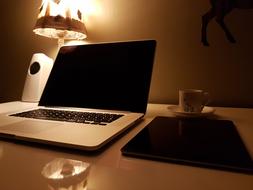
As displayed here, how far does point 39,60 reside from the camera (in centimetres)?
105

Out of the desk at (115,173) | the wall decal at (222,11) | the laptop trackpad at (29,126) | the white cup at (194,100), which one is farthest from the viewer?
the wall decal at (222,11)

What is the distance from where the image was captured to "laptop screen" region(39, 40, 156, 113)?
30.1 inches

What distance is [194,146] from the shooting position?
1.37ft

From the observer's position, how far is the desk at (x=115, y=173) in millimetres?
293

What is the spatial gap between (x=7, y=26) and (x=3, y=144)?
3.83 feet

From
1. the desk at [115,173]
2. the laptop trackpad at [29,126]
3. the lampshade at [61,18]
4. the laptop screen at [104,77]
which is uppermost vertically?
the lampshade at [61,18]

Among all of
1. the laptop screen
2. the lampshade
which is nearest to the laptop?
the laptop screen

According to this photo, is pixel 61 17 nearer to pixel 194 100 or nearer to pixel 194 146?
pixel 194 100

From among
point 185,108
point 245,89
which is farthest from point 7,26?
point 245,89

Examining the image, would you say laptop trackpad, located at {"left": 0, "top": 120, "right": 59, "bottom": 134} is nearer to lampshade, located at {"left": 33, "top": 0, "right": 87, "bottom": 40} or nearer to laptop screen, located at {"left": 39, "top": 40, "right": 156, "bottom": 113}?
laptop screen, located at {"left": 39, "top": 40, "right": 156, "bottom": 113}

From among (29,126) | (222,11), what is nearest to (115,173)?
(29,126)

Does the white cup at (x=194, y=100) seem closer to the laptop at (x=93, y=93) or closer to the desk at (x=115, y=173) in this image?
the laptop at (x=93, y=93)

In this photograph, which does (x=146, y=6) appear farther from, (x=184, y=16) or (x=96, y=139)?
(x=96, y=139)

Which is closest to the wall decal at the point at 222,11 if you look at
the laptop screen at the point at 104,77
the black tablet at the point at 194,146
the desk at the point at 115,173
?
the laptop screen at the point at 104,77
